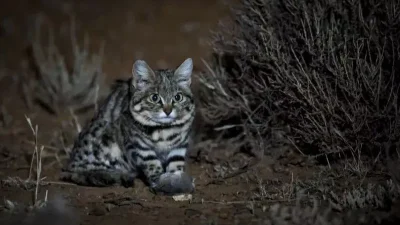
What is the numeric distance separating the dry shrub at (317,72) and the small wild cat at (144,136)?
72 centimetres

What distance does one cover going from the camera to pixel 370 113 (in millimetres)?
6098

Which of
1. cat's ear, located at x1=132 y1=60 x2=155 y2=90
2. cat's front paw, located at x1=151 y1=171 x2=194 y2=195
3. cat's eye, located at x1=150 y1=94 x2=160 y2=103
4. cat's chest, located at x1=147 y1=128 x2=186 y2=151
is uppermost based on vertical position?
cat's ear, located at x1=132 y1=60 x2=155 y2=90

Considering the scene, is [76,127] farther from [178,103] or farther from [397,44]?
[397,44]

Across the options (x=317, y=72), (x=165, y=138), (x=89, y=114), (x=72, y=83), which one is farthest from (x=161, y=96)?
(x=72, y=83)

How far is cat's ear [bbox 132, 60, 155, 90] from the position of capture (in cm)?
623

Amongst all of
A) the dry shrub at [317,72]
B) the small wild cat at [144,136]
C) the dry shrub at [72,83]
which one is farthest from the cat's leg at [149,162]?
the dry shrub at [72,83]

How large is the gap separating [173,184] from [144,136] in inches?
18.2

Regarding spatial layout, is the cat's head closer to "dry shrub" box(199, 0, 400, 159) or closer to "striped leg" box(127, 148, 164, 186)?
"striped leg" box(127, 148, 164, 186)

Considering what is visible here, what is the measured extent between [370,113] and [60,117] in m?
4.06

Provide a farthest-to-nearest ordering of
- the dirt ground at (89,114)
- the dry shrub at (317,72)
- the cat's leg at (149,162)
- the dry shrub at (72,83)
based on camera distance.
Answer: the dry shrub at (72,83), the cat's leg at (149,162), the dry shrub at (317,72), the dirt ground at (89,114)

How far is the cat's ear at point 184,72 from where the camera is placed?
6316 millimetres

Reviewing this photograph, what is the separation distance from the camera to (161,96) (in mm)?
6172

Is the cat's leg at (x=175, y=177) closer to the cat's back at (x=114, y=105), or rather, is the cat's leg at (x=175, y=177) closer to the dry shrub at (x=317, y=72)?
the cat's back at (x=114, y=105)

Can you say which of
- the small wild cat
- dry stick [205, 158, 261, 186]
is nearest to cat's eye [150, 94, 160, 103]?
the small wild cat
